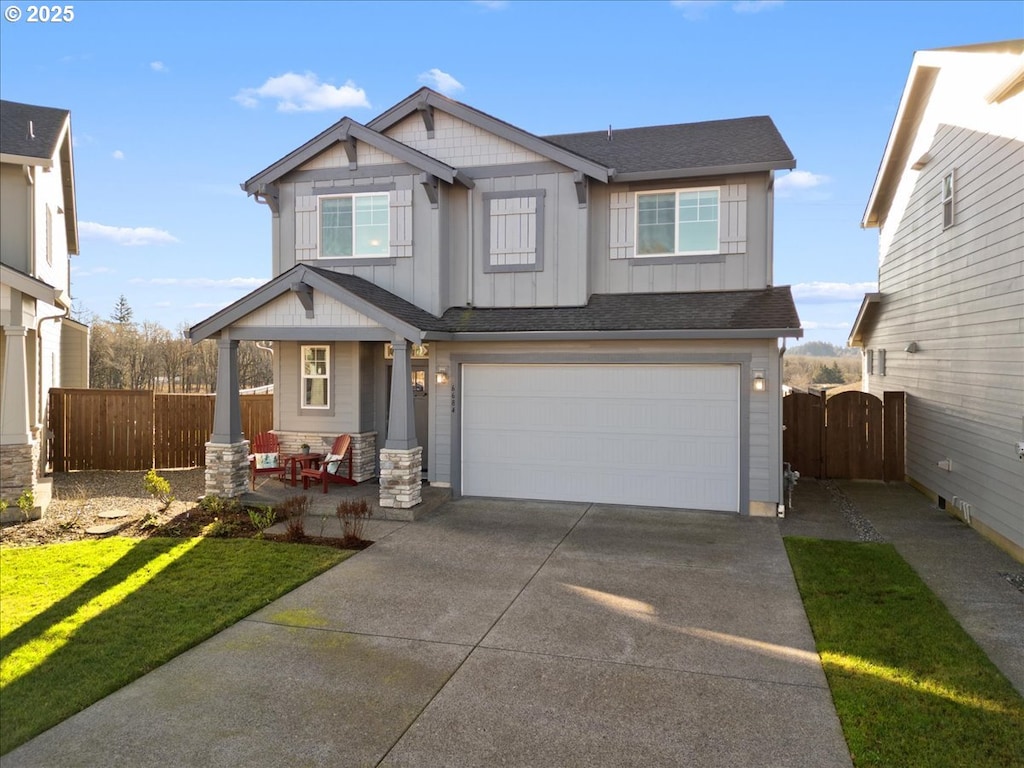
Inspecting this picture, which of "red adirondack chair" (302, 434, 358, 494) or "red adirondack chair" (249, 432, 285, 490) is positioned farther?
"red adirondack chair" (249, 432, 285, 490)

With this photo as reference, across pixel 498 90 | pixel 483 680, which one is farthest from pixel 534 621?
pixel 498 90

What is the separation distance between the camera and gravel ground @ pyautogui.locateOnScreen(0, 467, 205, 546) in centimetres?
873

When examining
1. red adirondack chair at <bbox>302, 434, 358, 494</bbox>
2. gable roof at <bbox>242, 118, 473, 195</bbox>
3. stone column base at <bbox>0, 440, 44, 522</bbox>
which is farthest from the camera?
red adirondack chair at <bbox>302, 434, 358, 494</bbox>

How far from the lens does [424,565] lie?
7562 mm

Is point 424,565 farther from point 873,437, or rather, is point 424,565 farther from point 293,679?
point 873,437

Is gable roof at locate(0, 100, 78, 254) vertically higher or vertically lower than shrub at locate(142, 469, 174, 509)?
higher

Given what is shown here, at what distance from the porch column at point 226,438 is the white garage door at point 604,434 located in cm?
375

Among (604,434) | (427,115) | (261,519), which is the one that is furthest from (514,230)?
(261,519)

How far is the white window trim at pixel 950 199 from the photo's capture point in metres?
10.5

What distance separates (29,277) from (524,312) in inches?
303

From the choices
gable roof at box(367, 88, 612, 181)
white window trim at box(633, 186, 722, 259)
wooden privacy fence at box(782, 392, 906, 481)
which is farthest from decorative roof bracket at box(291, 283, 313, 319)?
wooden privacy fence at box(782, 392, 906, 481)

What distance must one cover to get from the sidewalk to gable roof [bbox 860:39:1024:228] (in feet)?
19.2

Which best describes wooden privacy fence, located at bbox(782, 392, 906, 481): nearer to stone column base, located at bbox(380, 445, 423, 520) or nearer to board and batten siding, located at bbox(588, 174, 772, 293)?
board and batten siding, located at bbox(588, 174, 772, 293)

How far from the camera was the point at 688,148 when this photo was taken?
11.8 meters
